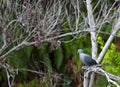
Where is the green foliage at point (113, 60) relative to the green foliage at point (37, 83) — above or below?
above

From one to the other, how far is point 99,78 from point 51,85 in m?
0.71

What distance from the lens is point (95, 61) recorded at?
386cm

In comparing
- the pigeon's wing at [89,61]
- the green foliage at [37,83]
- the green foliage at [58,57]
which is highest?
the pigeon's wing at [89,61]

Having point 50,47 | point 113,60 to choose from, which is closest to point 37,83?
point 50,47

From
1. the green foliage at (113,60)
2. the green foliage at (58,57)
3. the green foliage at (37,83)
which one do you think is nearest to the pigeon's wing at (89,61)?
the green foliage at (113,60)

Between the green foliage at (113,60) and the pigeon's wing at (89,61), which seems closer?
the pigeon's wing at (89,61)

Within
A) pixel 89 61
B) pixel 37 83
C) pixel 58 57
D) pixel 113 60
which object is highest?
pixel 89 61

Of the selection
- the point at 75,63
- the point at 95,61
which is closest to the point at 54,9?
the point at 95,61

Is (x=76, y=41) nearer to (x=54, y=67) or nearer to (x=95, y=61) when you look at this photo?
(x=54, y=67)

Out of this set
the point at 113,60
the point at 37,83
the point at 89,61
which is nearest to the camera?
the point at 89,61

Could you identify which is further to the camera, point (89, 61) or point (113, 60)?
point (113, 60)

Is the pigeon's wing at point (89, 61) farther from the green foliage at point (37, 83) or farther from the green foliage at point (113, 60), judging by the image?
the green foliage at point (37, 83)

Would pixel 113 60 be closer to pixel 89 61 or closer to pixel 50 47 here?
pixel 50 47

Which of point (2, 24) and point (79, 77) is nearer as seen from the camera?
point (2, 24)
